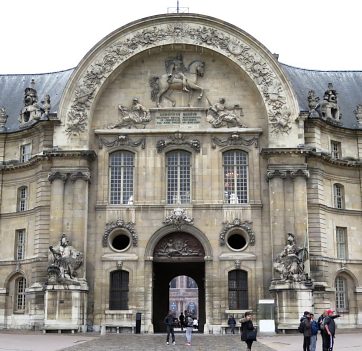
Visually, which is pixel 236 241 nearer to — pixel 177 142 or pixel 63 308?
pixel 177 142

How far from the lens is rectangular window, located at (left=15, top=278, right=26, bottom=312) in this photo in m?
39.8

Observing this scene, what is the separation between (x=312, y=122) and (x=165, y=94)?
31.8ft

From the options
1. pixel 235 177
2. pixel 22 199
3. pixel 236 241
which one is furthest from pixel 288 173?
pixel 22 199

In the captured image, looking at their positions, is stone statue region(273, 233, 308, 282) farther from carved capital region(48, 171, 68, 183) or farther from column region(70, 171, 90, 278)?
carved capital region(48, 171, 68, 183)

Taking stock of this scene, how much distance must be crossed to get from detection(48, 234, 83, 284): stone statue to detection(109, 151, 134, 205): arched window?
4162 mm

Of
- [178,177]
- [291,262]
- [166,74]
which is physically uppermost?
[166,74]

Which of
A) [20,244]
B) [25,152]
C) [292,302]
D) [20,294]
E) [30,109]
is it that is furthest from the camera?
[30,109]

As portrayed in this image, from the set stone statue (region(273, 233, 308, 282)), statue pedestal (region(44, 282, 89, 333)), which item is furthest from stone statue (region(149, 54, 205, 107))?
statue pedestal (region(44, 282, 89, 333))

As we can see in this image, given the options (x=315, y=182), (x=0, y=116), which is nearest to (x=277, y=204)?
(x=315, y=182)

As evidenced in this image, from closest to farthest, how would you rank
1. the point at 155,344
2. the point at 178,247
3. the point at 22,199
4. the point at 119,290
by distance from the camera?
the point at 155,344, the point at 119,290, the point at 178,247, the point at 22,199

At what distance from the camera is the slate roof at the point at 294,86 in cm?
4434

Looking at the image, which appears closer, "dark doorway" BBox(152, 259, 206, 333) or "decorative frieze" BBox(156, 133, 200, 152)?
"decorative frieze" BBox(156, 133, 200, 152)

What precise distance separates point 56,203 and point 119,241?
458 centimetres

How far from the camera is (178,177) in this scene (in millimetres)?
38469
